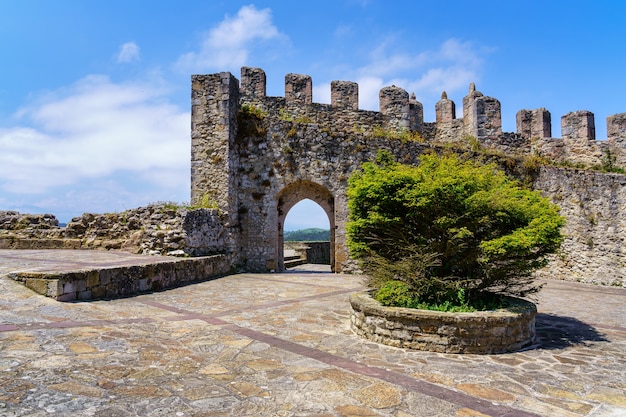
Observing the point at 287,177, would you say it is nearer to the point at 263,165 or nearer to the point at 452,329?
the point at 263,165

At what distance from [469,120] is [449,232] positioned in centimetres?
1279

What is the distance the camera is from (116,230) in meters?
12.1

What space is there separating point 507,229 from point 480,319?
63.6 inches

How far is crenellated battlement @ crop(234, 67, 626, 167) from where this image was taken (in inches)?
635

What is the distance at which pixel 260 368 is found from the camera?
435cm

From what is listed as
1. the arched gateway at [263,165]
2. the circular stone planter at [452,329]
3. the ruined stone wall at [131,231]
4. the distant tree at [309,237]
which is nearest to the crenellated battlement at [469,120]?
the arched gateway at [263,165]

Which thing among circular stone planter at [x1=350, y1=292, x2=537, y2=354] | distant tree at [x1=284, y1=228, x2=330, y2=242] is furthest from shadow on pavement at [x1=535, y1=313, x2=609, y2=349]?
distant tree at [x1=284, y1=228, x2=330, y2=242]

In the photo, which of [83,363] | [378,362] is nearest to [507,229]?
[378,362]

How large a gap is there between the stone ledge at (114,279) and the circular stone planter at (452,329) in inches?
177

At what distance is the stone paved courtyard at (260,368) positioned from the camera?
11.2 feet

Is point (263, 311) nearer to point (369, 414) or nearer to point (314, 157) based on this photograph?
point (369, 414)

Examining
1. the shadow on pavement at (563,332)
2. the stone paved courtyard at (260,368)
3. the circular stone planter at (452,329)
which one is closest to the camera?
the stone paved courtyard at (260,368)

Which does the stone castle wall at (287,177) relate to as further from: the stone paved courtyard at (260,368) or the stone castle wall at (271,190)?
the stone paved courtyard at (260,368)

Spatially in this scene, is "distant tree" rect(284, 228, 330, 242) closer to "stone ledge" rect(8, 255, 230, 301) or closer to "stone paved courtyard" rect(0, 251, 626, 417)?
"stone ledge" rect(8, 255, 230, 301)
